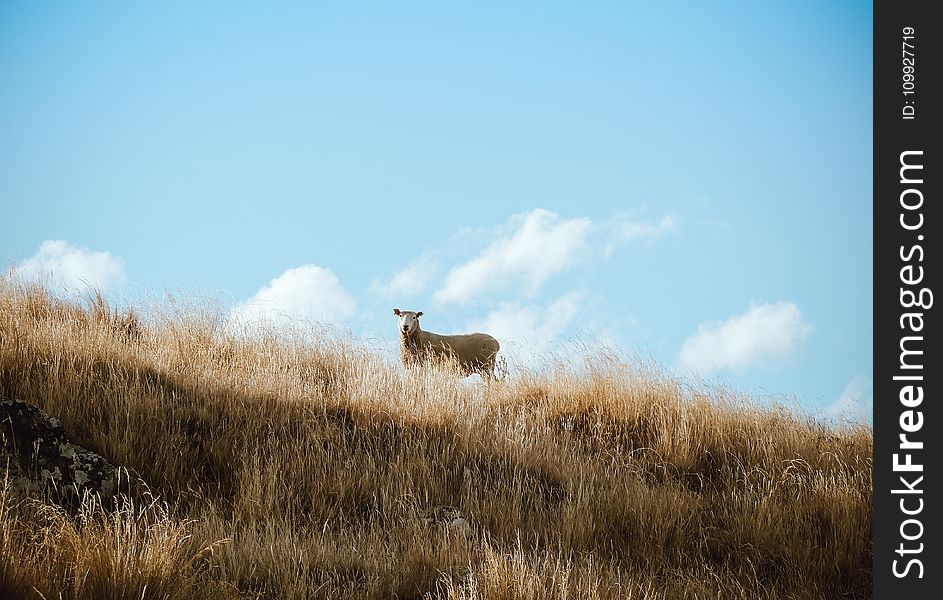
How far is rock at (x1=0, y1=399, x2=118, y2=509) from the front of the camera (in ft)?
16.3

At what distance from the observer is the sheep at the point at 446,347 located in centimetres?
1160

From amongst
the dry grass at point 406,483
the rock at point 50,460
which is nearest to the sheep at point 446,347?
the dry grass at point 406,483

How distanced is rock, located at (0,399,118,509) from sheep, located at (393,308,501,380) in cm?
615

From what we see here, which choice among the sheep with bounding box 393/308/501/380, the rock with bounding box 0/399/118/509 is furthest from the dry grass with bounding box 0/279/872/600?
the sheep with bounding box 393/308/501/380

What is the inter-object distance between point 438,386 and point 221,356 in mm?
2936

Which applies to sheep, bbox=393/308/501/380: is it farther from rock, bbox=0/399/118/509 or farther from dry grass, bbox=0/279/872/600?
rock, bbox=0/399/118/509

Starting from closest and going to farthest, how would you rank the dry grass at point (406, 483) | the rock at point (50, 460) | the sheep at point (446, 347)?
1. the dry grass at point (406, 483)
2. the rock at point (50, 460)
3. the sheep at point (446, 347)

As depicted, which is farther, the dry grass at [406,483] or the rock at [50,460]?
the rock at [50,460]

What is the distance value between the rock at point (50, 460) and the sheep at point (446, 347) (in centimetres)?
615

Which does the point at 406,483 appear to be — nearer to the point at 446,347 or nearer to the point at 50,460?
the point at 50,460

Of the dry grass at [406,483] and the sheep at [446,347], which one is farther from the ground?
the sheep at [446,347]

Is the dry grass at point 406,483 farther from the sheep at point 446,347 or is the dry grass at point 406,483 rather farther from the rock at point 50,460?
the sheep at point 446,347

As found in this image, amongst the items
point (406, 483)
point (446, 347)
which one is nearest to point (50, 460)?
point (406, 483)
